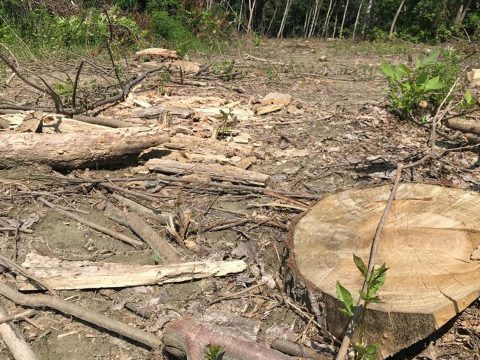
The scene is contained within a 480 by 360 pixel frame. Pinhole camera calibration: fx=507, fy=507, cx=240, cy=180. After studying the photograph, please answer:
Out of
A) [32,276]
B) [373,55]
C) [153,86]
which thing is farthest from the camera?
[373,55]

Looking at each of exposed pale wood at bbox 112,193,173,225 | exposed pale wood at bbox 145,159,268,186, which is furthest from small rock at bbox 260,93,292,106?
exposed pale wood at bbox 112,193,173,225

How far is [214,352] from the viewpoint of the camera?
2230 mm

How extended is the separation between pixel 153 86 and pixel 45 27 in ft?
17.9

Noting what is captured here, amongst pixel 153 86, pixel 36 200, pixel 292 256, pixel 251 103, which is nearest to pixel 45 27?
pixel 153 86

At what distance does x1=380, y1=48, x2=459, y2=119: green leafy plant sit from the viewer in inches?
186

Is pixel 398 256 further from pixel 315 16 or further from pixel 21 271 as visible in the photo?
pixel 315 16

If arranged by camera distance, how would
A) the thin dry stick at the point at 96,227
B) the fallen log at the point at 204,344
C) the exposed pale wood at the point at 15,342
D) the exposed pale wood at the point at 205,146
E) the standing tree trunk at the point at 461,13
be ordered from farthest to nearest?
the standing tree trunk at the point at 461,13
the exposed pale wood at the point at 205,146
the thin dry stick at the point at 96,227
the exposed pale wood at the point at 15,342
the fallen log at the point at 204,344

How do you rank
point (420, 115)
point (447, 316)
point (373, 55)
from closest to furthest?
1. point (447, 316)
2. point (420, 115)
3. point (373, 55)

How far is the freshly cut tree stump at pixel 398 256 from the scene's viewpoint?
91.7 inches

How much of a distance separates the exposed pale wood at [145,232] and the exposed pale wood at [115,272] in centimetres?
15

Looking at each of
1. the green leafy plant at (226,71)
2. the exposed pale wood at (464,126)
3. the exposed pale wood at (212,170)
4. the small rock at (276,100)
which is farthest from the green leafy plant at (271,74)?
the exposed pale wood at (212,170)

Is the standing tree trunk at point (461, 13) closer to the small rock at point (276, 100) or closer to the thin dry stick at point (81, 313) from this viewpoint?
the small rock at point (276, 100)

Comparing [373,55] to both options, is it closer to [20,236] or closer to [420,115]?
[420,115]

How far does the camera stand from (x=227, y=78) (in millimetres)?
8016
